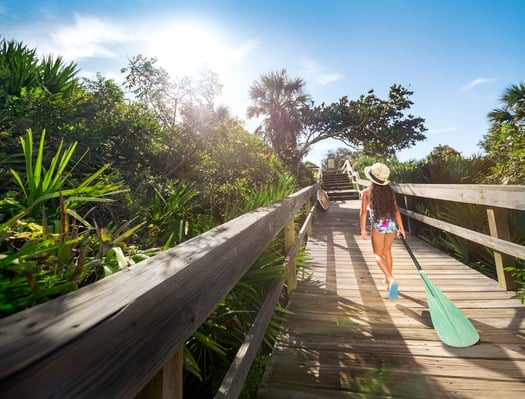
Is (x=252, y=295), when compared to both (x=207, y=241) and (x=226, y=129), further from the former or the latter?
(x=226, y=129)

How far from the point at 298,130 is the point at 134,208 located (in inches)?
736

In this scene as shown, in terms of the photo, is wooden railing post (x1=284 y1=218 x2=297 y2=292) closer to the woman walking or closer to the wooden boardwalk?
the wooden boardwalk

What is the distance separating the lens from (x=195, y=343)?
1961 mm

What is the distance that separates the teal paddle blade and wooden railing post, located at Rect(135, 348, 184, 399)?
7.40 feet

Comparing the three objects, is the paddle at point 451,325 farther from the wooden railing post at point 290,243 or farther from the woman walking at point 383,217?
the wooden railing post at point 290,243

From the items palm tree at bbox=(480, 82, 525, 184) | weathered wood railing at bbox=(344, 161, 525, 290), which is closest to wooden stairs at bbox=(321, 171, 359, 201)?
palm tree at bbox=(480, 82, 525, 184)

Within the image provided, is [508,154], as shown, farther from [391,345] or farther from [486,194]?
[391,345]

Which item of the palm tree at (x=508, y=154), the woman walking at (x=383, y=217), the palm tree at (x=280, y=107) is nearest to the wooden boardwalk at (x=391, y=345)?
the woman walking at (x=383, y=217)

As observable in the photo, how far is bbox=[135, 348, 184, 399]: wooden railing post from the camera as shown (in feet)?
2.35

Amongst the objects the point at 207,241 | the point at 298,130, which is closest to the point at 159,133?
Result: the point at 207,241

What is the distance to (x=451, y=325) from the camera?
222 centimetres

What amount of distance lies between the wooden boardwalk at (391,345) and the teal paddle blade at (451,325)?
0.06 metres

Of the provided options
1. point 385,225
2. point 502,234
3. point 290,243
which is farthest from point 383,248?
point 290,243

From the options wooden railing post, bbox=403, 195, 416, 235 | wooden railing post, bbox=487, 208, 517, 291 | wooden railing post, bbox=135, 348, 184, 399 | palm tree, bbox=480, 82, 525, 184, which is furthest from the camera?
wooden railing post, bbox=403, 195, 416, 235
